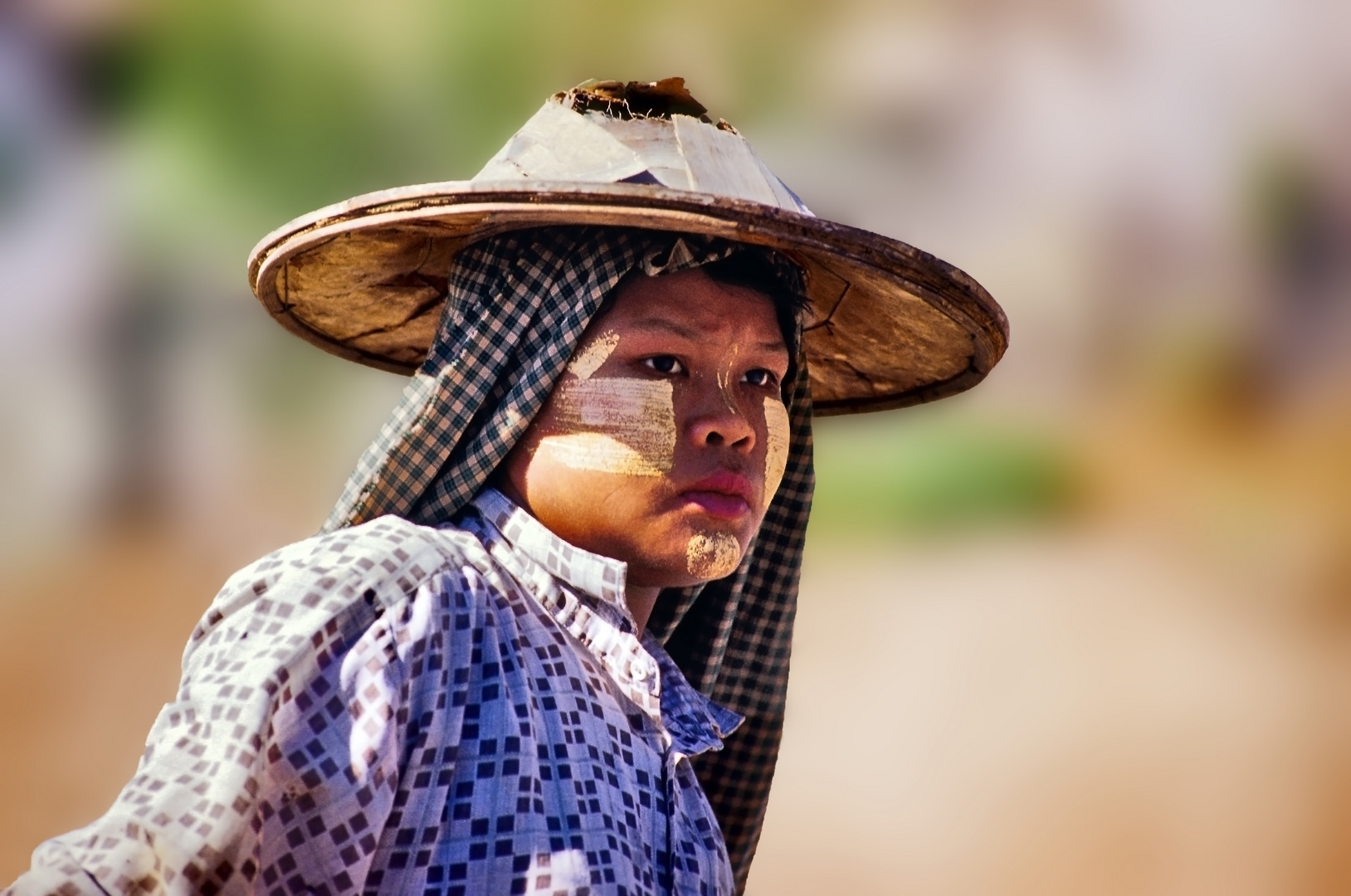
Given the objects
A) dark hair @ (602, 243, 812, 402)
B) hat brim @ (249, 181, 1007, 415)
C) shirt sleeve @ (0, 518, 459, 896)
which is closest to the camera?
shirt sleeve @ (0, 518, 459, 896)

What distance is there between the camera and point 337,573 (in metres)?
2.08

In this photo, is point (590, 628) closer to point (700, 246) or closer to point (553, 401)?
point (553, 401)

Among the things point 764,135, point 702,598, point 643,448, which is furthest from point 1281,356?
point 643,448

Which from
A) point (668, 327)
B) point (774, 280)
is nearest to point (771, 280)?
point (774, 280)

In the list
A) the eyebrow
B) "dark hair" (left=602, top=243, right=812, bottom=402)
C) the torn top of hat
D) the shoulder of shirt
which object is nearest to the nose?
the eyebrow

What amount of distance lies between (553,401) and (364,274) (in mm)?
554

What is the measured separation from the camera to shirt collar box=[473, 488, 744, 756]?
7.88ft

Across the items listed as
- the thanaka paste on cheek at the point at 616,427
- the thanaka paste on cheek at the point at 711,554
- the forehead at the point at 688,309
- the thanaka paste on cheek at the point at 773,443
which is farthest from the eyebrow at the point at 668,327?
the thanaka paste on cheek at the point at 711,554

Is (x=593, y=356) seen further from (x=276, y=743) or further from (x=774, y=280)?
(x=276, y=743)

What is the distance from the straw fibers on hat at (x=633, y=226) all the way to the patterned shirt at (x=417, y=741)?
1.73ft

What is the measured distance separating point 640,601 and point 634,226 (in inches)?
28.0

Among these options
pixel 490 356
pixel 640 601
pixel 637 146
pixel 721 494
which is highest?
pixel 637 146

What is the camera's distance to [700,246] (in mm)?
2568

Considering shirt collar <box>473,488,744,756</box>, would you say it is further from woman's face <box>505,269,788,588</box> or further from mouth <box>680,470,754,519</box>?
mouth <box>680,470,754,519</box>
